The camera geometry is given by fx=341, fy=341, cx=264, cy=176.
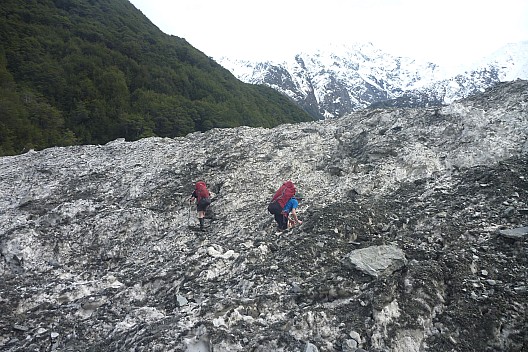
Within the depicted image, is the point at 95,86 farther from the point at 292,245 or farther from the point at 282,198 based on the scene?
the point at 292,245

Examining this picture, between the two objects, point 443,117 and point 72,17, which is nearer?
Answer: point 443,117

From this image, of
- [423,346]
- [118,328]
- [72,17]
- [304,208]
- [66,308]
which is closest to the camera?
[423,346]

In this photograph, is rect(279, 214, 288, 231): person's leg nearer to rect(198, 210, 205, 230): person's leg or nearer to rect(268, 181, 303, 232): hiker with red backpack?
rect(268, 181, 303, 232): hiker with red backpack

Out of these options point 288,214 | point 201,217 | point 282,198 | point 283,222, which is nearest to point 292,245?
point 283,222

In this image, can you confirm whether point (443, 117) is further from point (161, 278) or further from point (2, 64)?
point (2, 64)

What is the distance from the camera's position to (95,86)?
61.3 metres

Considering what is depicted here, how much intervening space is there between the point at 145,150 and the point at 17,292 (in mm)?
12992

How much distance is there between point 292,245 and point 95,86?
61849 millimetres

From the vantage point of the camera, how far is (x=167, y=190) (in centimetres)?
1719

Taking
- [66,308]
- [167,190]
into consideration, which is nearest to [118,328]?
[66,308]

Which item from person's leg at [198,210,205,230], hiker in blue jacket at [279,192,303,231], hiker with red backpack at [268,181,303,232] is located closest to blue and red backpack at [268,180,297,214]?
hiker with red backpack at [268,181,303,232]

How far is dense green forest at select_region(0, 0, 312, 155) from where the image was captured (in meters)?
46.2

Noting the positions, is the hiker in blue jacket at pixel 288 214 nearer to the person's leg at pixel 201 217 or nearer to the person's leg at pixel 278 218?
the person's leg at pixel 278 218

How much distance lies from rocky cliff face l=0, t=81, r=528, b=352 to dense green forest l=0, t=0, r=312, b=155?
79.2 ft
